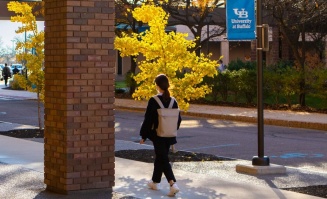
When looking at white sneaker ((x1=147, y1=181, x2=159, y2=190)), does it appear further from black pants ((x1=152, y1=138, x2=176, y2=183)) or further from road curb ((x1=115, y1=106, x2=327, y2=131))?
road curb ((x1=115, y1=106, x2=327, y2=131))

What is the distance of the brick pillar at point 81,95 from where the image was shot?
10852 mm

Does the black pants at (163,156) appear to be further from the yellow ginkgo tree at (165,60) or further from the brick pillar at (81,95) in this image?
the yellow ginkgo tree at (165,60)

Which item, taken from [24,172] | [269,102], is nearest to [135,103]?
[269,102]

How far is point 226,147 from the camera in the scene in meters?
18.3

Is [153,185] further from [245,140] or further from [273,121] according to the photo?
[273,121]

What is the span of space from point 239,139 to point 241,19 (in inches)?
151

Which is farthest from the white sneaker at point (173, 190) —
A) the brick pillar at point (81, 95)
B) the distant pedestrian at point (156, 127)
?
the brick pillar at point (81, 95)

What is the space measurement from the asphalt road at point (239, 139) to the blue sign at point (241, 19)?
2.47 metres

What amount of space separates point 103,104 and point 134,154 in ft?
16.7

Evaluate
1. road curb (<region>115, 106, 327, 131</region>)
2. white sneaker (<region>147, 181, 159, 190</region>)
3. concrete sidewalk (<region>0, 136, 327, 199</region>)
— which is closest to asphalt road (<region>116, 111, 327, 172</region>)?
road curb (<region>115, 106, 327, 131</region>)

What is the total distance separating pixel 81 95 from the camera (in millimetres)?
10914

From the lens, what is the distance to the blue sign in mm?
16859

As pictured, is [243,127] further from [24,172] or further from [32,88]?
[24,172]

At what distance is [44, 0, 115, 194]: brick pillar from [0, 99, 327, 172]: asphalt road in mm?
5070
